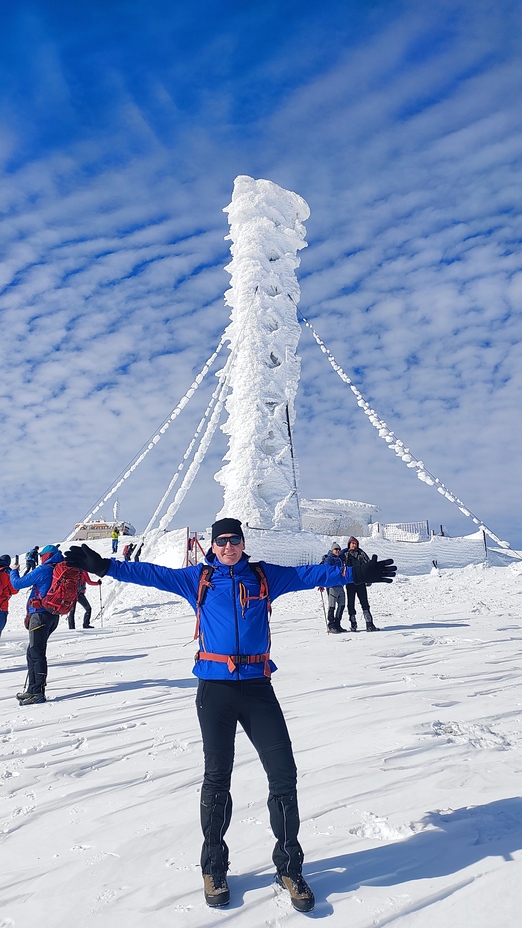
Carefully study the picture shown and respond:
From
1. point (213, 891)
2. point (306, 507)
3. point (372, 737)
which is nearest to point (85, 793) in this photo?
point (213, 891)

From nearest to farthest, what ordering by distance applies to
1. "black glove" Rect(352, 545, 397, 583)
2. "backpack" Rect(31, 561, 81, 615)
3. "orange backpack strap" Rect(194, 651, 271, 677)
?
1. "orange backpack strap" Rect(194, 651, 271, 677)
2. "black glove" Rect(352, 545, 397, 583)
3. "backpack" Rect(31, 561, 81, 615)

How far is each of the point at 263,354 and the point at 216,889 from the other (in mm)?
29527

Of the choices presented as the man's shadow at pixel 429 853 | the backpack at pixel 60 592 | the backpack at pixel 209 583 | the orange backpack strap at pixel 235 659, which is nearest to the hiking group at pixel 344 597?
the backpack at pixel 60 592

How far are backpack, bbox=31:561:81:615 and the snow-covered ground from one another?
3.79 ft

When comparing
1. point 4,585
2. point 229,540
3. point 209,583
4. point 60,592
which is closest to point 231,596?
point 209,583

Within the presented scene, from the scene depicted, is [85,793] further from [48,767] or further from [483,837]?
[483,837]

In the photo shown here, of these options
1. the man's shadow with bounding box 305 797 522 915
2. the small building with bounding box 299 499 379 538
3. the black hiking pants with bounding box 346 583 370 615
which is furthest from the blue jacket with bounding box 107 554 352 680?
the small building with bounding box 299 499 379 538

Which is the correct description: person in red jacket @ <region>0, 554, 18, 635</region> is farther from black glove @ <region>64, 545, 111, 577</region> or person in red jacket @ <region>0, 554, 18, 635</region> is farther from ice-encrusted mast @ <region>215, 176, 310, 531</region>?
ice-encrusted mast @ <region>215, 176, 310, 531</region>

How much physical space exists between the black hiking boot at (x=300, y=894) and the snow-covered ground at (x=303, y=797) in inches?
2.0

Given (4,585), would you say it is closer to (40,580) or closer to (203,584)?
(40,580)

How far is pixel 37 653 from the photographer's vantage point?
7297 mm

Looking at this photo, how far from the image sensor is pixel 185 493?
26281 mm

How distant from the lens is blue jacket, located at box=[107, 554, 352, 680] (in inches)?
135

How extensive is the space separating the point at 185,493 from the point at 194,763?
70.9 feet
